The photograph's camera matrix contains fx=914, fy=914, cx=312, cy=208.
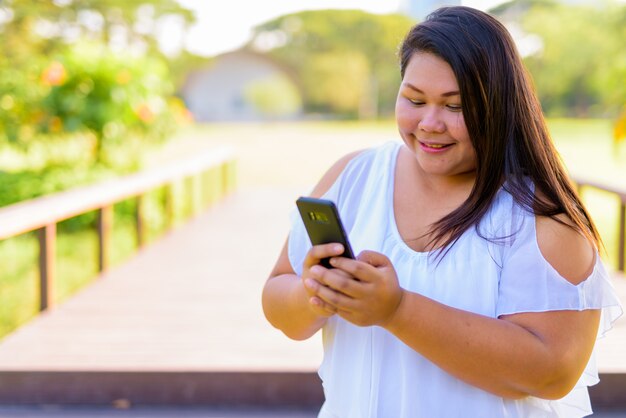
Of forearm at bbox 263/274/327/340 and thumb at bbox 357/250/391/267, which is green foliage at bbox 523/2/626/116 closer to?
forearm at bbox 263/274/327/340

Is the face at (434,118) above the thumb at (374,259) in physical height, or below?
above

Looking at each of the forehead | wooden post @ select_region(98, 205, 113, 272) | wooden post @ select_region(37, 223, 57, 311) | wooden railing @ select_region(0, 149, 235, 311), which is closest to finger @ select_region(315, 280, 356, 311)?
the forehead

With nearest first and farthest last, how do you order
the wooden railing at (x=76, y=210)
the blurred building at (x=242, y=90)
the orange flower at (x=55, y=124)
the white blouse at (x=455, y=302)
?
the white blouse at (x=455, y=302) → the wooden railing at (x=76, y=210) → the orange flower at (x=55, y=124) → the blurred building at (x=242, y=90)

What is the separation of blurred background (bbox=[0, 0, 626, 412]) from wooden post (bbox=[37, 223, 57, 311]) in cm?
106

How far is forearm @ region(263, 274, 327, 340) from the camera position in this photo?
1391mm

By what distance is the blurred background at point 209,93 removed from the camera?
8.15 metres

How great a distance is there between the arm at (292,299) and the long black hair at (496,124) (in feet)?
0.69

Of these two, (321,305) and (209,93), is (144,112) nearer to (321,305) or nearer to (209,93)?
(321,305)

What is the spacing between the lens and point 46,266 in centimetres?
410

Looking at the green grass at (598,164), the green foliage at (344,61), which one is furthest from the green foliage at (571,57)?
the green foliage at (344,61)

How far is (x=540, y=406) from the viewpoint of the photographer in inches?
53.2

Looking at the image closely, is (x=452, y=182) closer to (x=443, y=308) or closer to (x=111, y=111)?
(x=443, y=308)

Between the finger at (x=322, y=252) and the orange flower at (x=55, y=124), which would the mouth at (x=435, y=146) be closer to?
the finger at (x=322, y=252)

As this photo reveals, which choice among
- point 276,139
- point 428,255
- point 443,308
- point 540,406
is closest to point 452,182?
point 428,255
